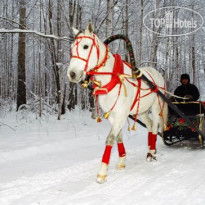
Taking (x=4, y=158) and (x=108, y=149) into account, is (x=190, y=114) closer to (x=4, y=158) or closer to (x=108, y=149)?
(x=108, y=149)

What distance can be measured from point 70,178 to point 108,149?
0.78 m

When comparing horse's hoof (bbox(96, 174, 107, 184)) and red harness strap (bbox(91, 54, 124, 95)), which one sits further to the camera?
red harness strap (bbox(91, 54, 124, 95))

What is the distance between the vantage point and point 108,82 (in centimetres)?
418

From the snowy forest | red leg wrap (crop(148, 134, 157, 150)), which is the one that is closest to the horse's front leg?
red leg wrap (crop(148, 134, 157, 150))

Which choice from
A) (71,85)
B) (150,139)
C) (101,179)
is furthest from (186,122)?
(71,85)

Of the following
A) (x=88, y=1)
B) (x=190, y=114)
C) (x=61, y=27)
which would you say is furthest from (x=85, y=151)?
(x=88, y=1)

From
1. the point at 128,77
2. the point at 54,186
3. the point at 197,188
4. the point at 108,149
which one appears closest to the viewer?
the point at 197,188

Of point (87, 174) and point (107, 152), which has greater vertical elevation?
point (107, 152)

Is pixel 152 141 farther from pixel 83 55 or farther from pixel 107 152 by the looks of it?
pixel 83 55

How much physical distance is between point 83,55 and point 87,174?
6.63 feet

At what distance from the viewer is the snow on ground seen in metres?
3.32

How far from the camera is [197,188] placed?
356 cm

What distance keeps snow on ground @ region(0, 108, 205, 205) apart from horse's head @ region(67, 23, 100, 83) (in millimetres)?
1570

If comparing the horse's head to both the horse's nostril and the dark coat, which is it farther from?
the dark coat
